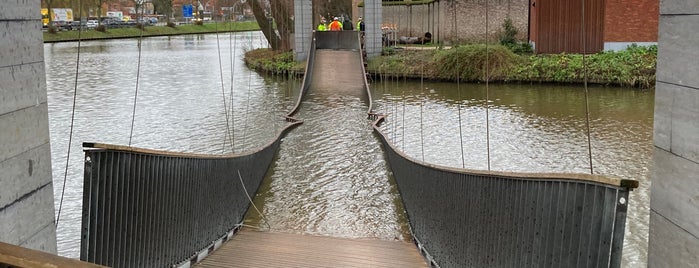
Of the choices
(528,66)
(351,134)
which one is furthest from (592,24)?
(351,134)

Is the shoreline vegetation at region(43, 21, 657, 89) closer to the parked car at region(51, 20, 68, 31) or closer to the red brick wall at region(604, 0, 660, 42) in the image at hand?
the red brick wall at region(604, 0, 660, 42)

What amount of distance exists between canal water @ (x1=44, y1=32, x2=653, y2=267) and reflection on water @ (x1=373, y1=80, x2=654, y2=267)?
0.02m

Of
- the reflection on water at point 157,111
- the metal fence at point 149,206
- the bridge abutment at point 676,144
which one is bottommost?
the reflection on water at point 157,111

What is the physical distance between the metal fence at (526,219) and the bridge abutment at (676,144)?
10.1 inches

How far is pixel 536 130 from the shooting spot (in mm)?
12055

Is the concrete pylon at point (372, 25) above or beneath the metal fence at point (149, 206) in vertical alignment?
→ above

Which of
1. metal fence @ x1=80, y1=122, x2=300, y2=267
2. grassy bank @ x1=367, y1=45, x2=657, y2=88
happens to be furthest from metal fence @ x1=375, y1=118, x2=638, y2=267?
grassy bank @ x1=367, y1=45, x2=657, y2=88

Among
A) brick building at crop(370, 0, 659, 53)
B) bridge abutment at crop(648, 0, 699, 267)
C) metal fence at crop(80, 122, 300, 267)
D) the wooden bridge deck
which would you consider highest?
brick building at crop(370, 0, 659, 53)

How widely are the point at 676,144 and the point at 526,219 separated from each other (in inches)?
31.9

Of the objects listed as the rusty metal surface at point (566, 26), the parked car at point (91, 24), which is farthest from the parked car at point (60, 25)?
the rusty metal surface at point (566, 26)

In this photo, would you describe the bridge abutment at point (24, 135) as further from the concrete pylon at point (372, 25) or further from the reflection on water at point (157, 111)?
the concrete pylon at point (372, 25)

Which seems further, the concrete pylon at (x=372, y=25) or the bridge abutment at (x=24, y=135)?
the concrete pylon at (x=372, y=25)

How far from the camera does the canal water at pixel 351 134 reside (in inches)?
283

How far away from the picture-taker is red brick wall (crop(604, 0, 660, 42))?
20.0 m
